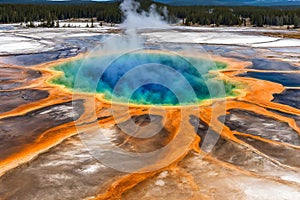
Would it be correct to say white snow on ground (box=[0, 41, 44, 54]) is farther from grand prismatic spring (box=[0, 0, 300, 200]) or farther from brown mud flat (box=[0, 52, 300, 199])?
brown mud flat (box=[0, 52, 300, 199])

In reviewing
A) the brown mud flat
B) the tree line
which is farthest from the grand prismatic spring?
the tree line

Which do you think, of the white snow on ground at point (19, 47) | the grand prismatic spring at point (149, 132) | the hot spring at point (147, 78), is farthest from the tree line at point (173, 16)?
the grand prismatic spring at point (149, 132)

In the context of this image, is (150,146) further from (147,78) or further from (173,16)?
(173,16)

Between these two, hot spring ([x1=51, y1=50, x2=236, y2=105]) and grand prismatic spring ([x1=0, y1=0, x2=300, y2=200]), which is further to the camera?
hot spring ([x1=51, y1=50, x2=236, y2=105])

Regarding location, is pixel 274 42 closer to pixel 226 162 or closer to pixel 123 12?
pixel 226 162

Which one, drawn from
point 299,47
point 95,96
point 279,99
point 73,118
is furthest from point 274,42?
point 73,118
